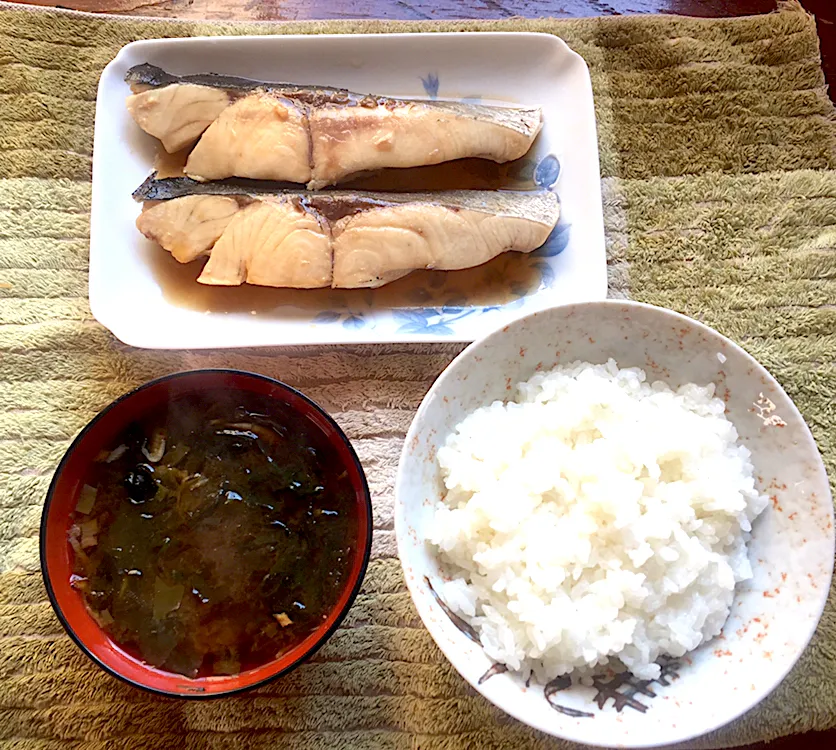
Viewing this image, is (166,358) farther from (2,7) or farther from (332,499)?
(2,7)

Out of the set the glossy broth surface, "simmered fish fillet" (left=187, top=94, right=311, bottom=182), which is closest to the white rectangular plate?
"simmered fish fillet" (left=187, top=94, right=311, bottom=182)

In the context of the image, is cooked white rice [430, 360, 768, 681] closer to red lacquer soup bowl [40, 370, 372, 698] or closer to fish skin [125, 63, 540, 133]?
red lacquer soup bowl [40, 370, 372, 698]

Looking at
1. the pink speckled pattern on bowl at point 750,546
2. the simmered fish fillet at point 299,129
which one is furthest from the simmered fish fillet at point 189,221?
the pink speckled pattern on bowl at point 750,546

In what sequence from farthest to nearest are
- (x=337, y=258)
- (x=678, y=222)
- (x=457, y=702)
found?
(x=678, y=222) < (x=337, y=258) < (x=457, y=702)

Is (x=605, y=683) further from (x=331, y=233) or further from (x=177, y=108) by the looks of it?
(x=177, y=108)

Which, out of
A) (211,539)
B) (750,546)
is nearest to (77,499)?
(211,539)

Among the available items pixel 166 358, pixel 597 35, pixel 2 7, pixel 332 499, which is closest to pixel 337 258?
pixel 166 358
